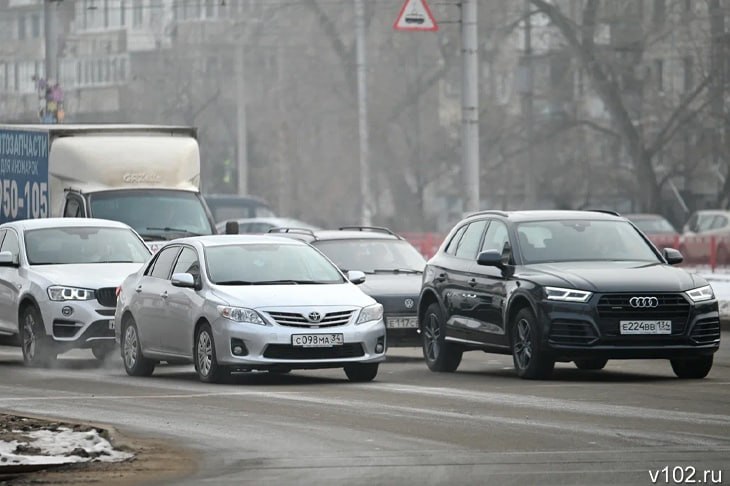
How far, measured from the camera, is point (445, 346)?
20.2 metres

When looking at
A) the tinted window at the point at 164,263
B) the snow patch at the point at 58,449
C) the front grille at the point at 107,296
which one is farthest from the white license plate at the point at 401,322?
the snow patch at the point at 58,449

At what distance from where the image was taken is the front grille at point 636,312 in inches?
695

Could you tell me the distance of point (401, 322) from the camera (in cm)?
2269

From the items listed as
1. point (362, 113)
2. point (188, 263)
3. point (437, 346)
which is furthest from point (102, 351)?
point (362, 113)

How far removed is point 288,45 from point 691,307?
5560cm

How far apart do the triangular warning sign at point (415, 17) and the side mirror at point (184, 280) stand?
12804 millimetres

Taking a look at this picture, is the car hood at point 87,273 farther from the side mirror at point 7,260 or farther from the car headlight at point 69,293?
the side mirror at point 7,260

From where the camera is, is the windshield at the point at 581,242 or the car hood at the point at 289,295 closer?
the car hood at the point at 289,295

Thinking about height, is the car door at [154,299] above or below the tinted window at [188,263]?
below

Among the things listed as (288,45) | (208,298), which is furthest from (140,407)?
(288,45)

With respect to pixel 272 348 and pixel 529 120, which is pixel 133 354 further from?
pixel 529 120

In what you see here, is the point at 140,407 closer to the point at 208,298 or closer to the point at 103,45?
the point at 208,298

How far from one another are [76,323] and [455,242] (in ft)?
13.9

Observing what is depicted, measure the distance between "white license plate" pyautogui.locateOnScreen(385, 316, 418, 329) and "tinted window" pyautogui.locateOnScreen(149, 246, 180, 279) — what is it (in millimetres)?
3283
